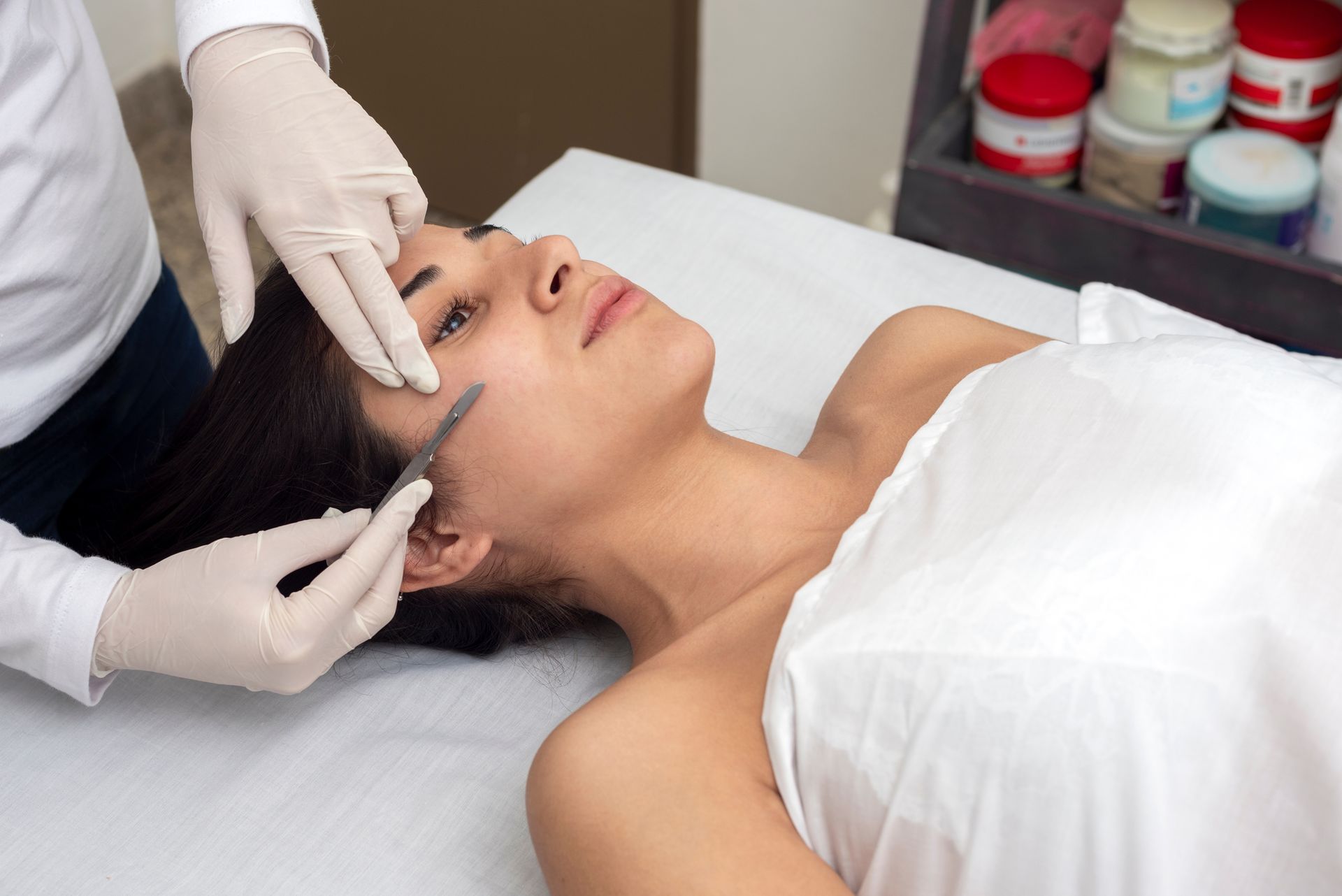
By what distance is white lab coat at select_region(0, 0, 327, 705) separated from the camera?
3.30ft

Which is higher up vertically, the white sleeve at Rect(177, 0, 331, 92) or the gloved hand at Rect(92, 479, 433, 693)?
the white sleeve at Rect(177, 0, 331, 92)

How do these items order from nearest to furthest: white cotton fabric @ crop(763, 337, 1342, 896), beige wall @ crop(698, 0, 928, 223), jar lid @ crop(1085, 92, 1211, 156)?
white cotton fabric @ crop(763, 337, 1342, 896)
jar lid @ crop(1085, 92, 1211, 156)
beige wall @ crop(698, 0, 928, 223)

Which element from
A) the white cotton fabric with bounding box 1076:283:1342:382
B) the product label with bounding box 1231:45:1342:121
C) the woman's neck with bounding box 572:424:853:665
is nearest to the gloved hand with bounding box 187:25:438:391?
the woman's neck with bounding box 572:424:853:665

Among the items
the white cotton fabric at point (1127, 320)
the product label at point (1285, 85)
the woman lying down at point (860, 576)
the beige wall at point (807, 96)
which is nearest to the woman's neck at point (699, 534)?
the woman lying down at point (860, 576)

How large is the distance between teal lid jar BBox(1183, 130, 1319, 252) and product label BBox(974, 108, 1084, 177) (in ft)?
0.56

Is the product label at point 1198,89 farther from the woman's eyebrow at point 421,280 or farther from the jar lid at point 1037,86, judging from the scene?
the woman's eyebrow at point 421,280

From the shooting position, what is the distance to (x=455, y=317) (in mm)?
1079

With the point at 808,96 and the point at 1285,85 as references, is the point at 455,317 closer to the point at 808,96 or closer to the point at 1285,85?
the point at 1285,85

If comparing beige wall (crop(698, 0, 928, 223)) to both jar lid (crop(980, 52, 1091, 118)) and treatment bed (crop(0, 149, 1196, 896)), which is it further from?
treatment bed (crop(0, 149, 1196, 896))

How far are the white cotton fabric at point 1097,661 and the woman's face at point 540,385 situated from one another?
226 mm

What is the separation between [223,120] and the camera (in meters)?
1.09

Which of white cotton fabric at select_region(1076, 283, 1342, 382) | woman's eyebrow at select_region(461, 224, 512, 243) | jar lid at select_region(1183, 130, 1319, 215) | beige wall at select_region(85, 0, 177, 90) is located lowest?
beige wall at select_region(85, 0, 177, 90)

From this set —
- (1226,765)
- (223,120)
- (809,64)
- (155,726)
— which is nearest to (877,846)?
(1226,765)

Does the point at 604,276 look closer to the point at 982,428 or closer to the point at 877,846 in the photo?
the point at 982,428
